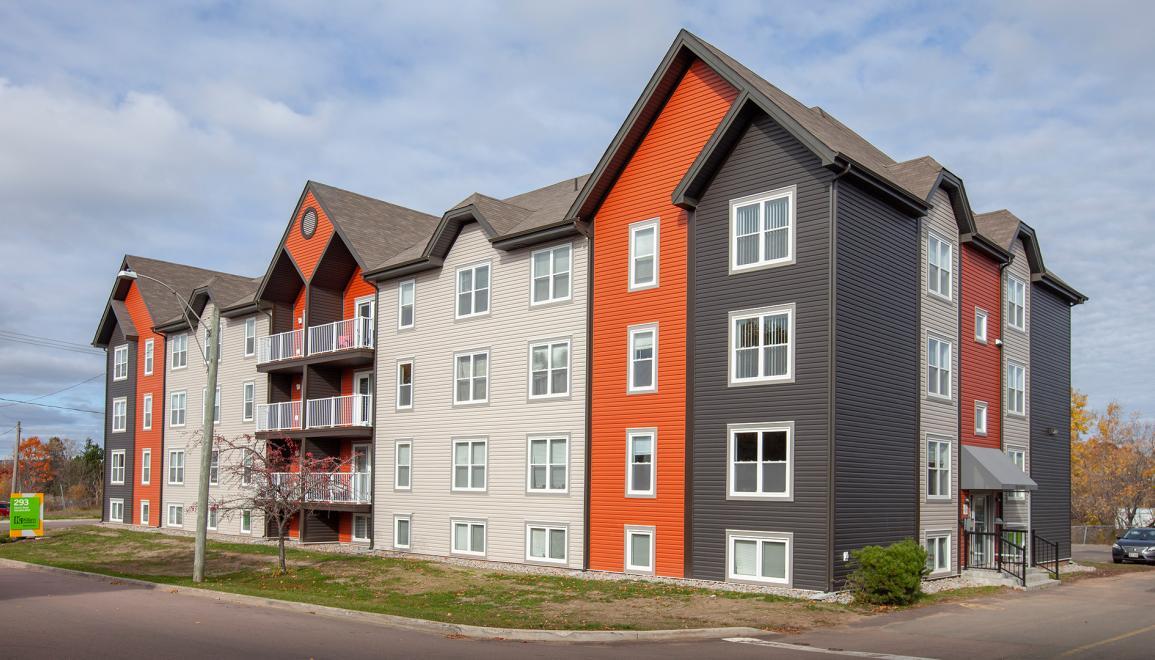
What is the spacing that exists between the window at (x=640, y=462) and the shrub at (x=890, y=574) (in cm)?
656

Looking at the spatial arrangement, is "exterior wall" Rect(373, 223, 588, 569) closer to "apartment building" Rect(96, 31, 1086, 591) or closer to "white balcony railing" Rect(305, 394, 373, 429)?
"apartment building" Rect(96, 31, 1086, 591)

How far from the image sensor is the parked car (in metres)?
35.9

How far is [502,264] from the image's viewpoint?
3161cm

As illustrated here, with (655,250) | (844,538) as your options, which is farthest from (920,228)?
(844,538)

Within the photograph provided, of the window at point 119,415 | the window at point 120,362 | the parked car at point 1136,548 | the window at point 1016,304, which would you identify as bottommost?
the parked car at point 1136,548

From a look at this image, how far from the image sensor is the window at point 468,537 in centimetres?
3130

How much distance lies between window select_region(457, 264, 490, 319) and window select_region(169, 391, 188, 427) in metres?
22.4

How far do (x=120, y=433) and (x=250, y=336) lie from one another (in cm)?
1623

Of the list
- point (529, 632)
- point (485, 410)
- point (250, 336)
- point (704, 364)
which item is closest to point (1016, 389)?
point (704, 364)

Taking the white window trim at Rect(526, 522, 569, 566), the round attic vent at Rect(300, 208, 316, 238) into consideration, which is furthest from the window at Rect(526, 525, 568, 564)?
the round attic vent at Rect(300, 208, 316, 238)

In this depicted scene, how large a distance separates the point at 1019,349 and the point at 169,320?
40.3 meters

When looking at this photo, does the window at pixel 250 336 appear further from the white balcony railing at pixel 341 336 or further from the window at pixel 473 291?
the window at pixel 473 291

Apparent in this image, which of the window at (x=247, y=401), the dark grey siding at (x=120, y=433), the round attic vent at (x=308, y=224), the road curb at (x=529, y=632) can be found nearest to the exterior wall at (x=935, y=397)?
the road curb at (x=529, y=632)

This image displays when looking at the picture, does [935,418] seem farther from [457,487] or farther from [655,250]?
[457,487]
